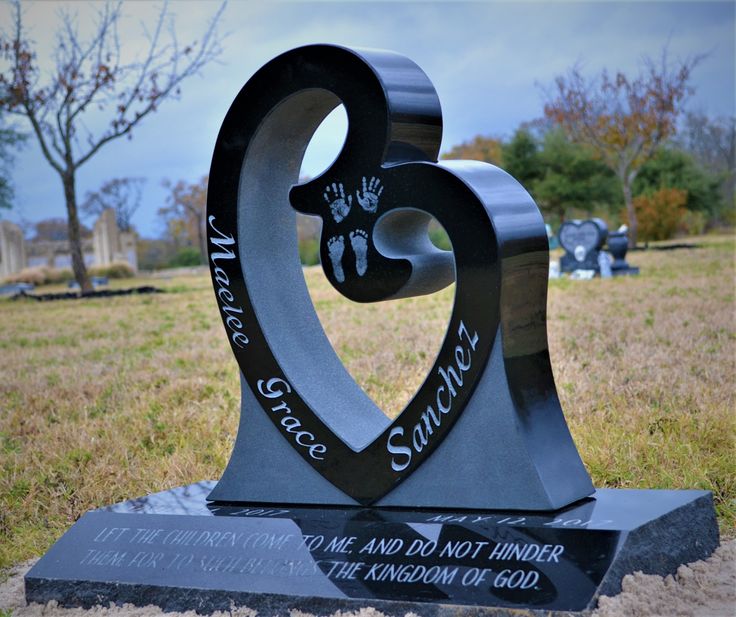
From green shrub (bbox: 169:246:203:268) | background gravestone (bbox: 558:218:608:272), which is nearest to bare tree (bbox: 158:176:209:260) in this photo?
green shrub (bbox: 169:246:203:268)

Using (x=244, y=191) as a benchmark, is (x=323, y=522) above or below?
below

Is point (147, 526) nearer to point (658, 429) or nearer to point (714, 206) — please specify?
point (658, 429)

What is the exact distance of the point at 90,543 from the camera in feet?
13.3

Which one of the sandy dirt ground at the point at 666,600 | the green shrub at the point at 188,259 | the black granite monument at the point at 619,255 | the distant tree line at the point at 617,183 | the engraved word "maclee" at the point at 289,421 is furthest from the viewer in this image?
the green shrub at the point at 188,259

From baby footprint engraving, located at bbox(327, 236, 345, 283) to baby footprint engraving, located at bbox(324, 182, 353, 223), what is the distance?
0.08 meters

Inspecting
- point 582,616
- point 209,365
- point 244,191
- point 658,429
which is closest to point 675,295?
point 209,365

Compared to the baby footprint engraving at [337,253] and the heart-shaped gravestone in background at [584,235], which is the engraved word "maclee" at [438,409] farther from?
the heart-shaped gravestone in background at [584,235]

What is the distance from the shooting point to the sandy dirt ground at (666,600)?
10.2 ft

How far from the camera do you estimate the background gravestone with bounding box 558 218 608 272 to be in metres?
18.8

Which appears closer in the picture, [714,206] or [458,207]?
[458,207]

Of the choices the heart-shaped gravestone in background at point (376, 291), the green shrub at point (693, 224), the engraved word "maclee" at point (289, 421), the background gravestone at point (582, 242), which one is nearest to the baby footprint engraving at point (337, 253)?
the heart-shaped gravestone in background at point (376, 291)

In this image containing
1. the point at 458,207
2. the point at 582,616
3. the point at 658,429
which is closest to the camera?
the point at 582,616

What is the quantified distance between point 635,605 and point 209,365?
235 inches

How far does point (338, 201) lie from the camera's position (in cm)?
399
